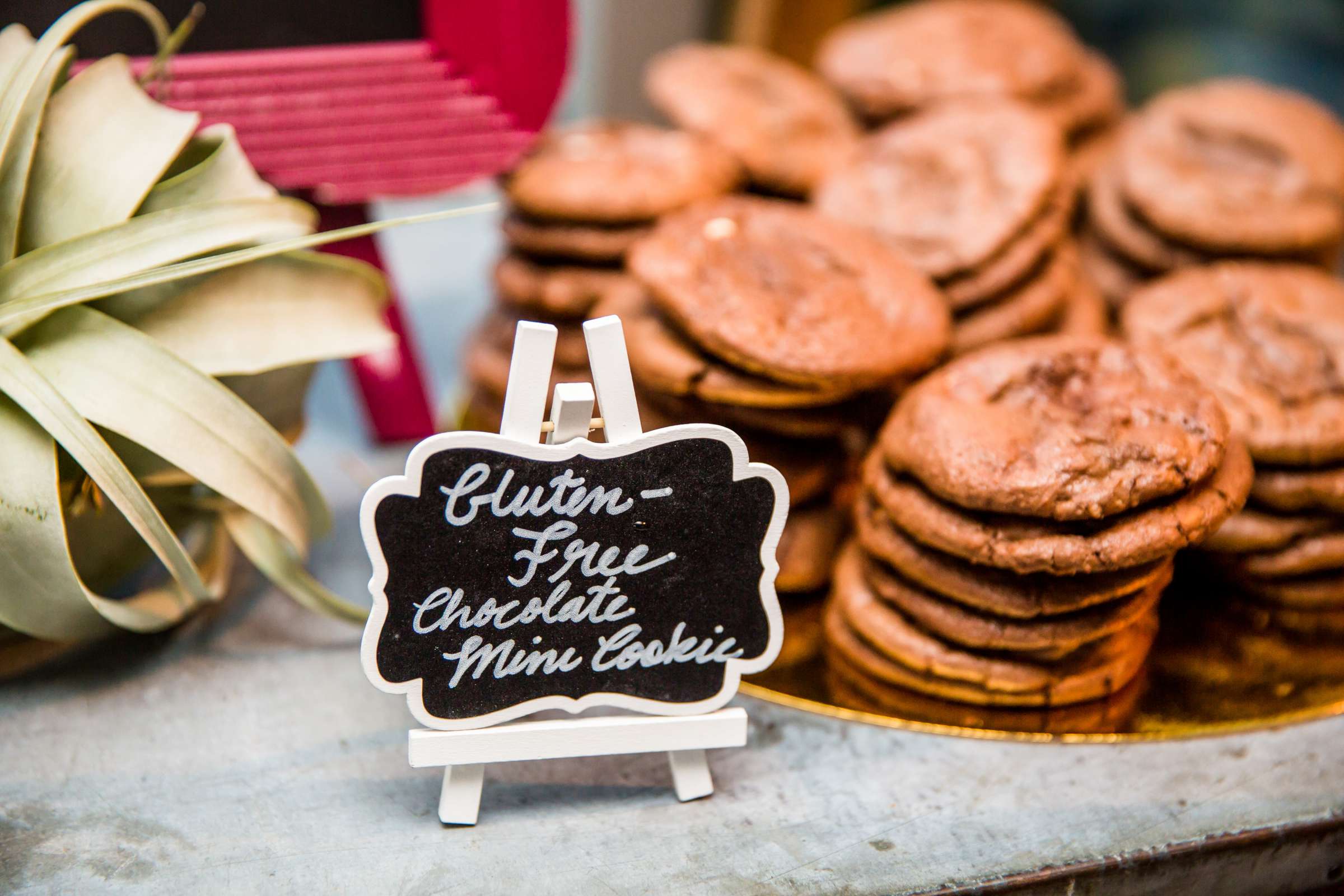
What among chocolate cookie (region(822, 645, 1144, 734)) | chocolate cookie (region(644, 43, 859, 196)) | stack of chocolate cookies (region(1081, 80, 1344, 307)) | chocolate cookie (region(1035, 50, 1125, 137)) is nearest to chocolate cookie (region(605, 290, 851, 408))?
chocolate cookie (region(822, 645, 1144, 734))

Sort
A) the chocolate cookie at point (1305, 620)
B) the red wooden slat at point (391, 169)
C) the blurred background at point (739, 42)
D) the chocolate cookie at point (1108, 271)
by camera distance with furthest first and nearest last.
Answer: the blurred background at point (739, 42)
the chocolate cookie at point (1108, 271)
the red wooden slat at point (391, 169)
the chocolate cookie at point (1305, 620)

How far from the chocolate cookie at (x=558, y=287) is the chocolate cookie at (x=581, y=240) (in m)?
0.02

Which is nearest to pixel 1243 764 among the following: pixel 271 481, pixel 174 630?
pixel 271 481

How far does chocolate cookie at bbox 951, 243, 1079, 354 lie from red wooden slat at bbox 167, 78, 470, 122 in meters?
0.86

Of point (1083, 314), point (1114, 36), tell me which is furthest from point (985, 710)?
point (1114, 36)

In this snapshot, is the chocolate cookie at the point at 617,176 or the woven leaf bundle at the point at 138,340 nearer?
the woven leaf bundle at the point at 138,340

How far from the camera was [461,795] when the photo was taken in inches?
45.4

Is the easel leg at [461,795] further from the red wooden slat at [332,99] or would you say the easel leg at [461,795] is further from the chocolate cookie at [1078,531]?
the red wooden slat at [332,99]

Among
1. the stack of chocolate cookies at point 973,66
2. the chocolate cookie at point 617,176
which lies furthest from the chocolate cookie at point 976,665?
the stack of chocolate cookies at point 973,66

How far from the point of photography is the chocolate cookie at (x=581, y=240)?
5.75 ft

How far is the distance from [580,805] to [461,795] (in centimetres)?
13

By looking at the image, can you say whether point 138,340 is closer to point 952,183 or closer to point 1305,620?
point 952,183

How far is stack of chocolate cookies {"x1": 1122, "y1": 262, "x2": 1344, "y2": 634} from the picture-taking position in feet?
4.70

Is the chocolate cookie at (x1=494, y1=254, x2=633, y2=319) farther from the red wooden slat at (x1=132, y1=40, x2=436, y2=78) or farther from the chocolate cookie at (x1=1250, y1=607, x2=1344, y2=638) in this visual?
the chocolate cookie at (x1=1250, y1=607, x2=1344, y2=638)
